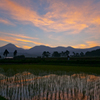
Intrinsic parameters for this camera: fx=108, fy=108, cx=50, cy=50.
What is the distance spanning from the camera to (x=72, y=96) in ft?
22.3

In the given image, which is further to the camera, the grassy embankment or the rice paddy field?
the grassy embankment

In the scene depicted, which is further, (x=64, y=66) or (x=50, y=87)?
(x=64, y=66)

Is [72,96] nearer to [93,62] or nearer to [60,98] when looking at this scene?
[60,98]

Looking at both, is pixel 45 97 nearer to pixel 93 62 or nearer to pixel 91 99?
pixel 91 99

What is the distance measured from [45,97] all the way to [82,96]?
234 centimetres

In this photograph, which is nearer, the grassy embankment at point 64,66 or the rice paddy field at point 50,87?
the rice paddy field at point 50,87

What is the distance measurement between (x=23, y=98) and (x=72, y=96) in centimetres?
304

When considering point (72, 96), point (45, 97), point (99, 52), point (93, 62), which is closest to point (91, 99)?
point (72, 96)

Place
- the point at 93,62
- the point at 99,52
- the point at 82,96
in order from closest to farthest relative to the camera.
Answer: the point at 82,96 → the point at 93,62 → the point at 99,52

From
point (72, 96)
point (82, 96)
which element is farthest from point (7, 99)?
point (82, 96)

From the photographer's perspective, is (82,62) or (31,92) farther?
(82,62)

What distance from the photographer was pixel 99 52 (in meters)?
142

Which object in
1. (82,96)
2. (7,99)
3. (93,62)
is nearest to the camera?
(7,99)

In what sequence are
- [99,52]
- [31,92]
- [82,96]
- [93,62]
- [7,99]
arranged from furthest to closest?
[99,52]
[93,62]
[31,92]
[82,96]
[7,99]
